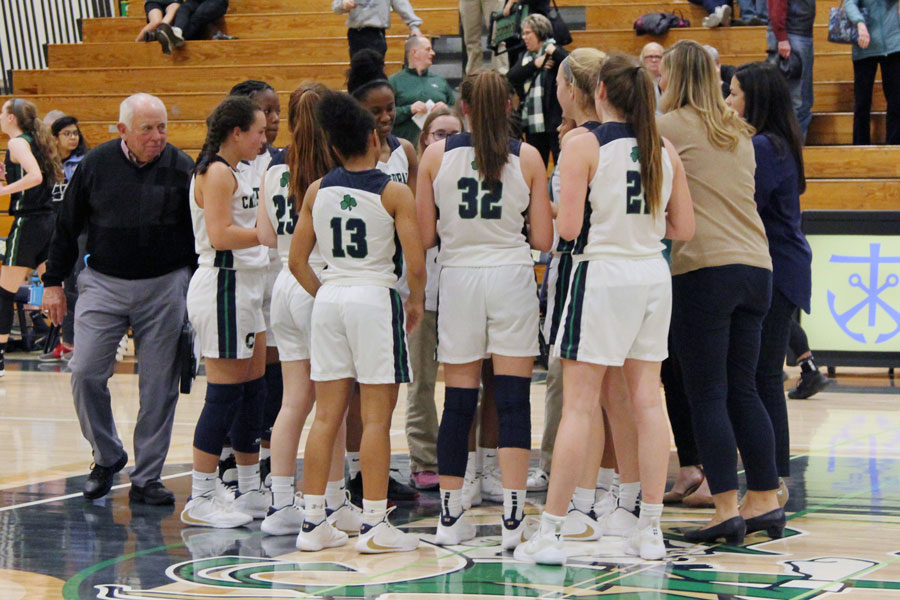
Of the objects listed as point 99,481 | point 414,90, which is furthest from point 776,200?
point 414,90

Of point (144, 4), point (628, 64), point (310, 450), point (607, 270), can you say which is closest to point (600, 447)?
point (607, 270)

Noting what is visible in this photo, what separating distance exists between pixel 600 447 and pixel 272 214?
4.63 feet

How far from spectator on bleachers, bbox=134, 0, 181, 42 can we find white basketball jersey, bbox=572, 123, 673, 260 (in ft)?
33.1

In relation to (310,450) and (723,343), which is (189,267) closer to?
(310,450)

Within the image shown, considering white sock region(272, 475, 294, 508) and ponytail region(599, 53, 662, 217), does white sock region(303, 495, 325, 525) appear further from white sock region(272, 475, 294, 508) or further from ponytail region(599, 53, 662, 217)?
ponytail region(599, 53, 662, 217)

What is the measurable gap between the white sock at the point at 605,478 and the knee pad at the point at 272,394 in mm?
1358

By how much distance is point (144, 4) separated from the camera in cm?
1412

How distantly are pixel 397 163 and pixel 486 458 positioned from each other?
1.25 meters

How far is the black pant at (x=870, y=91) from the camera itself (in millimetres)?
10031

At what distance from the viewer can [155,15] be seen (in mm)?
13367

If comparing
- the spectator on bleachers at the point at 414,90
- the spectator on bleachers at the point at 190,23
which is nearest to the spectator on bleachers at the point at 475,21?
the spectator on bleachers at the point at 414,90

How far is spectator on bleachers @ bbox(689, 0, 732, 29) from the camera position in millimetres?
11289

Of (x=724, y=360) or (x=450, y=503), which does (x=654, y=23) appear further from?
(x=450, y=503)

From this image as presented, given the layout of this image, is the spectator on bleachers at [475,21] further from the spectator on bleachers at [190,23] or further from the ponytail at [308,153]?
the ponytail at [308,153]
